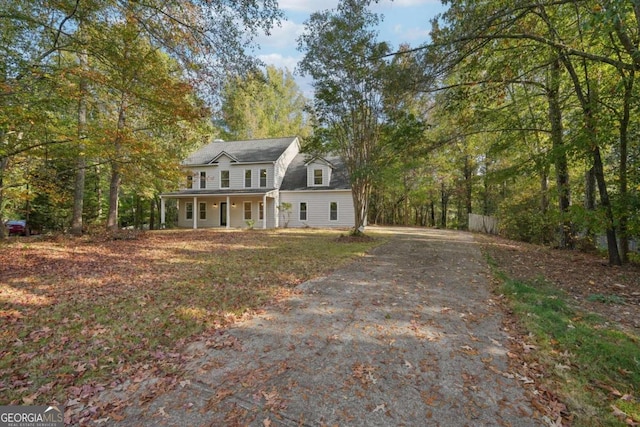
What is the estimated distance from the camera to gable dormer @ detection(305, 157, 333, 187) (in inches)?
818

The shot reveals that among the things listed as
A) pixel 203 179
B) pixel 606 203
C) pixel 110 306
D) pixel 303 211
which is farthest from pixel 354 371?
pixel 203 179

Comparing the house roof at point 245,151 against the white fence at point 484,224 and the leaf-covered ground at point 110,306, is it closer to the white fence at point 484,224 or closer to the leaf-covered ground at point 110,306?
the leaf-covered ground at point 110,306

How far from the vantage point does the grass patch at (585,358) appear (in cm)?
240

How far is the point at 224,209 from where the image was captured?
2202 cm

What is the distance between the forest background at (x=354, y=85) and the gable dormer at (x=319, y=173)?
726cm

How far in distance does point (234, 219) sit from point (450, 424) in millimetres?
20668

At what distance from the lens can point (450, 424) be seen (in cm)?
221

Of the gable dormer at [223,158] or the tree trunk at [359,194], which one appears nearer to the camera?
the tree trunk at [359,194]

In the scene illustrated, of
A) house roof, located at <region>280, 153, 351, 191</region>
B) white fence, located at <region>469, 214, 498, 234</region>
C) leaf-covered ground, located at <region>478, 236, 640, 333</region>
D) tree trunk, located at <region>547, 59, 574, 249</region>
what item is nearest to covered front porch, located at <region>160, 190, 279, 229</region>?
house roof, located at <region>280, 153, 351, 191</region>

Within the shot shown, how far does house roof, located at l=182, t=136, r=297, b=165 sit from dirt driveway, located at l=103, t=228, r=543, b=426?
1752cm

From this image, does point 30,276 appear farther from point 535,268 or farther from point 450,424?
point 535,268

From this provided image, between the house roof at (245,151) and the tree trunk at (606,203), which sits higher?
the house roof at (245,151)

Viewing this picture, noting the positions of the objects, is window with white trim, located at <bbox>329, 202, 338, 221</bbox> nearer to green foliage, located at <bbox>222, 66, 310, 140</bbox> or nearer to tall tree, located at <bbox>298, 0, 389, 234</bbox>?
tall tree, located at <bbox>298, 0, 389, 234</bbox>

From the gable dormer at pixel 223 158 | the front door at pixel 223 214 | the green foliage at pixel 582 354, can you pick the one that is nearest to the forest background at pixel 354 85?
the green foliage at pixel 582 354
